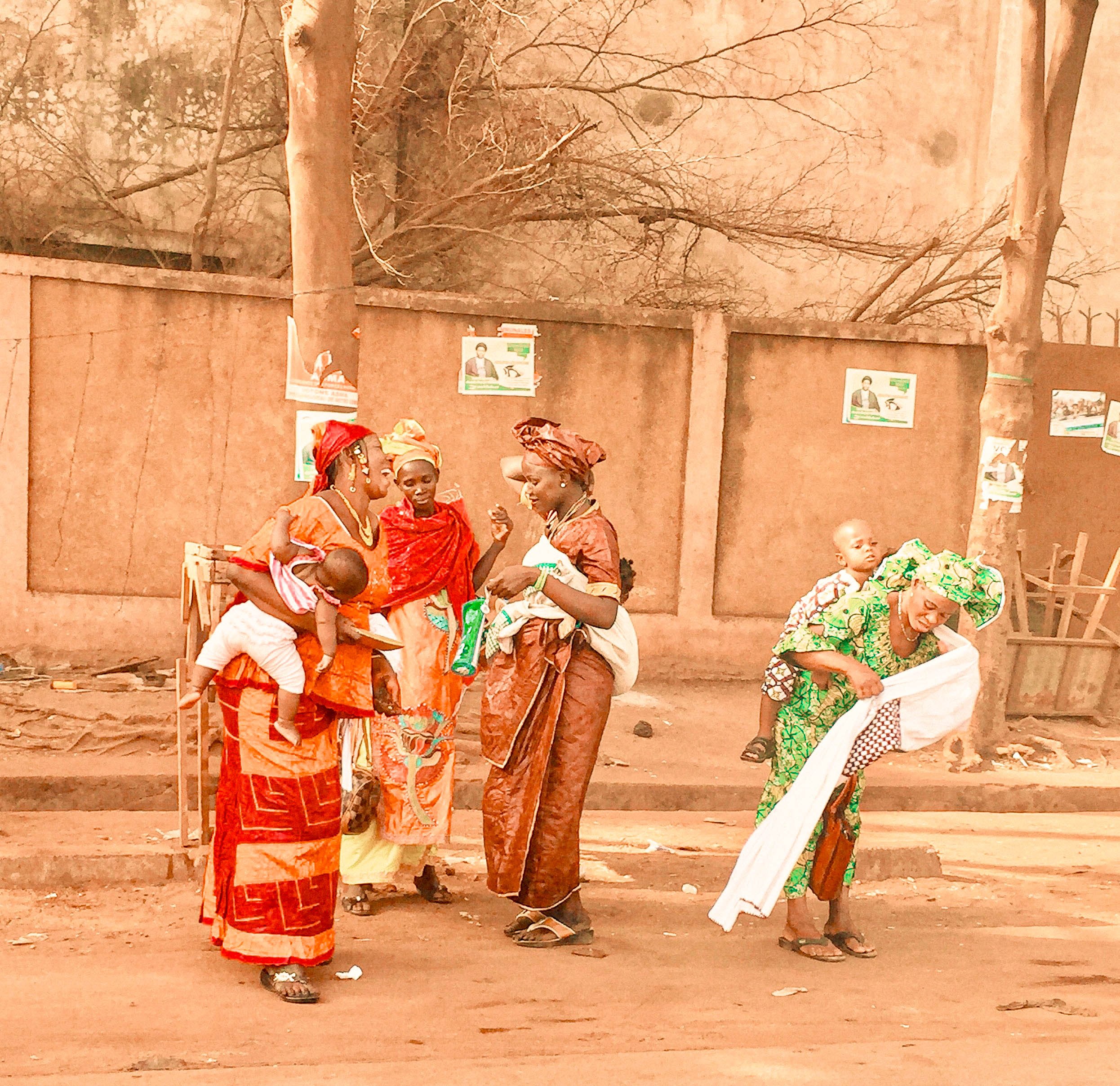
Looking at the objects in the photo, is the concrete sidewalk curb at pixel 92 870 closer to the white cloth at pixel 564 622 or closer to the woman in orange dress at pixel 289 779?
the woman in orange dress at pixel 289 779

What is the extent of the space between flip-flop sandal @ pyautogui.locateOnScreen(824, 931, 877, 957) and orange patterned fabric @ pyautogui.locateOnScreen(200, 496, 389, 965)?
1906 millimetres

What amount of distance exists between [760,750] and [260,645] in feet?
6.10

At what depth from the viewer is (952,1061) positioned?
393 cm

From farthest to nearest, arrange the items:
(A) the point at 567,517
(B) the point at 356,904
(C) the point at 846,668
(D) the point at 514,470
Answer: (B) the point at 356,904 → (D) the point at 514,470 → (A) the point at 567,517 → (C) the point at 846,668

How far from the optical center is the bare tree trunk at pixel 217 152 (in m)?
10.4

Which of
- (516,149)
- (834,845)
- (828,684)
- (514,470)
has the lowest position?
(834,845)

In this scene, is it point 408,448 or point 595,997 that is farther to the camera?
point 408,448

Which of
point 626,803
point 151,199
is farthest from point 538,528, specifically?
point 151,199

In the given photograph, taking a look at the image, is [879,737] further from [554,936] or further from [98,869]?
[98,869]

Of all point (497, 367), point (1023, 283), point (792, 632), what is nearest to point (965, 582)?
point (792, 632)

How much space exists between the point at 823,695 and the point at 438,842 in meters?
1.64

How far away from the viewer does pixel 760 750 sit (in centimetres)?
493

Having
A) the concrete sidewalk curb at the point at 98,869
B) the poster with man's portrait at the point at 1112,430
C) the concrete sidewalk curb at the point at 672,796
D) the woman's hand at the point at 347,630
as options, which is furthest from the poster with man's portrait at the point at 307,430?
the poster with man's portrait at the point at 1112,430

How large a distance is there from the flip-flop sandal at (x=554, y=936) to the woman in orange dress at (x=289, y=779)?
2.73 ft
